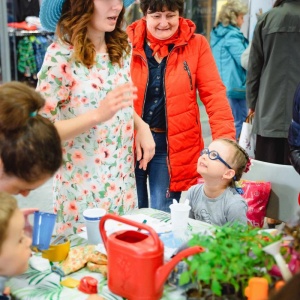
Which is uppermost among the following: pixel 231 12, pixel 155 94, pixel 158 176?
pixel 231 12

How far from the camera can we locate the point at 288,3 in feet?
12.1

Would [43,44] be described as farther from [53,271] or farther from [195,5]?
[53,271]

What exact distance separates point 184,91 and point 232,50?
9.28 feet

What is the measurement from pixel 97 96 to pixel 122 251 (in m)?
0.92

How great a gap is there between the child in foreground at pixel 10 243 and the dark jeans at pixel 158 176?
4.64ft

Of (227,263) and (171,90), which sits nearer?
(227,263)

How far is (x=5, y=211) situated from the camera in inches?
60.2

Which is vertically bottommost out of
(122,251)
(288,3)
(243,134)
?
(243,134)

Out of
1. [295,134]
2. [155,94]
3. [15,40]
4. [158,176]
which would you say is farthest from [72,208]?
[15,40]

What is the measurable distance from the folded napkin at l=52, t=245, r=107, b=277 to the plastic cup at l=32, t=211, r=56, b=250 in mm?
93

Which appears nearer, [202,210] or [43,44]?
[202,210]

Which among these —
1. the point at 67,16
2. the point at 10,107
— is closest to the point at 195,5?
the point at 67,16

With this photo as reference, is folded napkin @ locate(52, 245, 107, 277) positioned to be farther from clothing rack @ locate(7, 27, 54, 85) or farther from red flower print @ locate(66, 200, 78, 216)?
clothing rack @ locate(7, 27, 54, 85)

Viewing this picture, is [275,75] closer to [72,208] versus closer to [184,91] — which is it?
[184,91]
